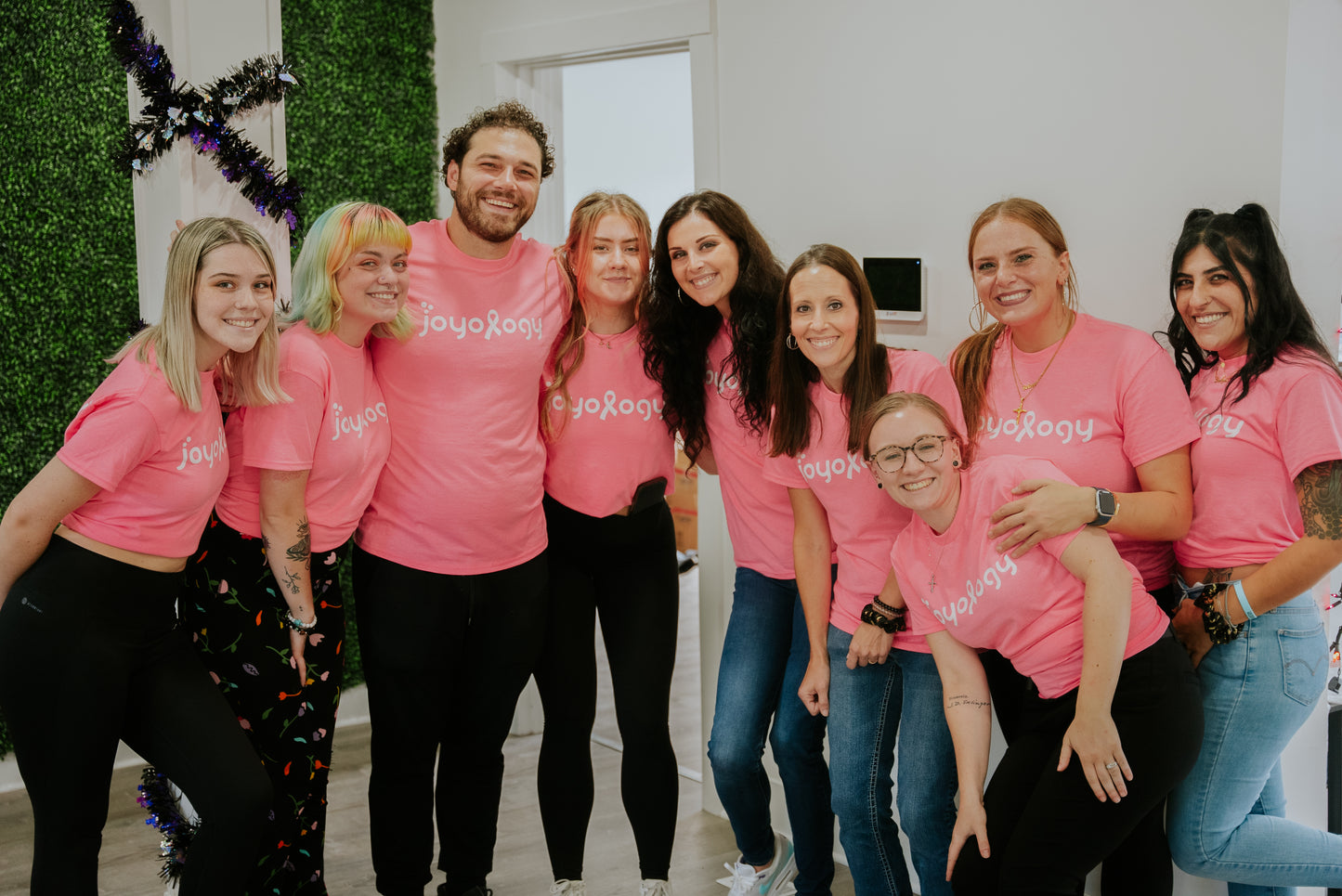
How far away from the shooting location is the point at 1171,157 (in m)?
2.42

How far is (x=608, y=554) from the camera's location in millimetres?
2664

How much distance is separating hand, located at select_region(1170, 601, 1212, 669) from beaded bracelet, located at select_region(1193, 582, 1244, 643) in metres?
0.01

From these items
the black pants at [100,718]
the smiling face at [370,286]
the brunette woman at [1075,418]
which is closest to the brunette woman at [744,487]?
the brunette woman at [1075,418]

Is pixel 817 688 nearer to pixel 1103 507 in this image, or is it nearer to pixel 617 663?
pixel 617 663

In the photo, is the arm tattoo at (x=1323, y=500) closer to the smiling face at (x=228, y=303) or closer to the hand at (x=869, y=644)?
the hand at (x=869, y=644)

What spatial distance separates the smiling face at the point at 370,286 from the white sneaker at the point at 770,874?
1623 mm

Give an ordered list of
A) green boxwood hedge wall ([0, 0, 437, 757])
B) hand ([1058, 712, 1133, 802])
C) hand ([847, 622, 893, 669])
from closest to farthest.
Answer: hand ([1058, 712, 1133, 802]), hand ([847, 622, 893, 669]), green boxwood hedge wall ([0, 0, 437, 757])

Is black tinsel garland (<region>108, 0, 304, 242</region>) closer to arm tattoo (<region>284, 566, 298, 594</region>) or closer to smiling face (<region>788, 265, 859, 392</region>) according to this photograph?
arm tattoo (<region>284, 566, 298, 594</region>)

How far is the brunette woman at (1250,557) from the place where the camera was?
6.95 feet

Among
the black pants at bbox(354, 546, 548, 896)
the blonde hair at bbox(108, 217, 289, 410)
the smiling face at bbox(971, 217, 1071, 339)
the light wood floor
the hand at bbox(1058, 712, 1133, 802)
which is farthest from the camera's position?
the light wood floor

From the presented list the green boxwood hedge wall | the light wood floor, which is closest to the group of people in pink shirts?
the light wood floor

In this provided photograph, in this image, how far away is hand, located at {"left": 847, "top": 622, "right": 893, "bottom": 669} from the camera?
7.75ft

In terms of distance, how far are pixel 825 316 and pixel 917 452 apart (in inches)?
15.9

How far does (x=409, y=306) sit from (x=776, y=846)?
1.68 metres
